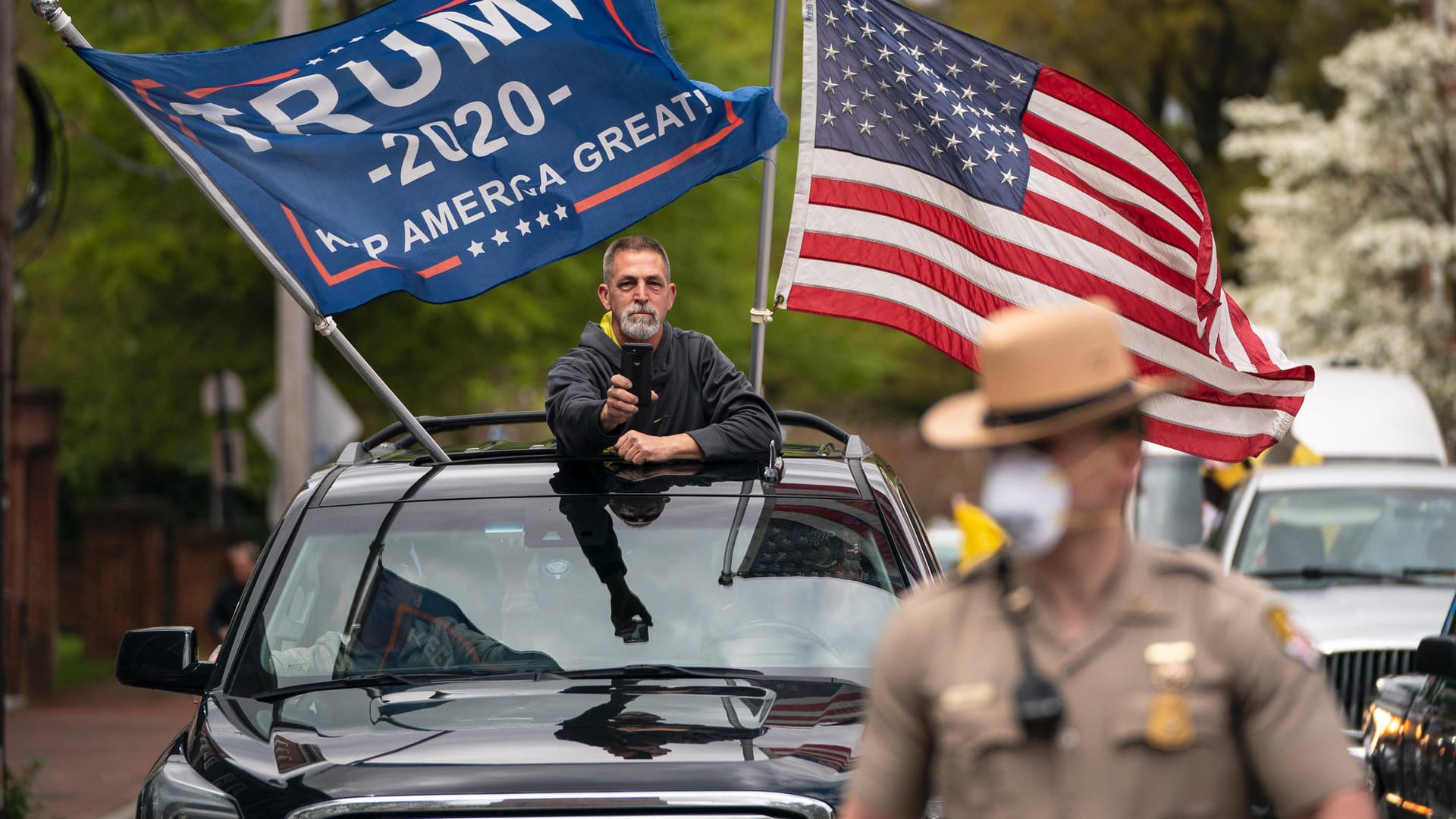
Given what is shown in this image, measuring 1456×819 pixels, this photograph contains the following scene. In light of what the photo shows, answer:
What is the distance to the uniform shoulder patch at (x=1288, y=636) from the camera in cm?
261

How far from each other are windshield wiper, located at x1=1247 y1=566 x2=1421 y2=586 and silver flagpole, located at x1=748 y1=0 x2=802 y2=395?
439 centimetres

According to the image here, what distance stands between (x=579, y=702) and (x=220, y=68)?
10.0 ft

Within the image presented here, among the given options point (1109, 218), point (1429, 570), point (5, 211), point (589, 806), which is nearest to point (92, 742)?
point (5, 211)

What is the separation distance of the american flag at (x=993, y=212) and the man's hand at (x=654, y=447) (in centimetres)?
205

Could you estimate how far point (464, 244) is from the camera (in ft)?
21.9

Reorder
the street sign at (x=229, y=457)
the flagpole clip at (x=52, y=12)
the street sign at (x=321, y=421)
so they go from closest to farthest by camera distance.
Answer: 1. the flagpole clip at (x=52, y=12)
2. the street sign at (x=321, y=421)
3. the street sign at (x=229, y=457)

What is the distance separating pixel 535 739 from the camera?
428 centimetres

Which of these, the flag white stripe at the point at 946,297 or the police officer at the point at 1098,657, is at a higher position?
the flag white stripe at the point at 946,297

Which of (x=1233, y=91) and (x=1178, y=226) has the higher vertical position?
(x=1233, y=91)

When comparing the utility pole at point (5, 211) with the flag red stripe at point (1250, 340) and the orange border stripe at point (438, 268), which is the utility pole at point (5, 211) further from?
the flag red stripe at point (1250, 340)

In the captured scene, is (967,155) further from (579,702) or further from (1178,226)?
(579,702)

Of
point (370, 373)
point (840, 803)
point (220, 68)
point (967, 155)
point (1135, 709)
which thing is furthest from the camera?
point (967, 155)

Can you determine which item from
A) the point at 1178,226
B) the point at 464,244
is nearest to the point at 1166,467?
the point at 1178,226

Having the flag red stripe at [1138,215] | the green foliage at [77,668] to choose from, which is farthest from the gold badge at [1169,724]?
the green foliage at [77,668]
